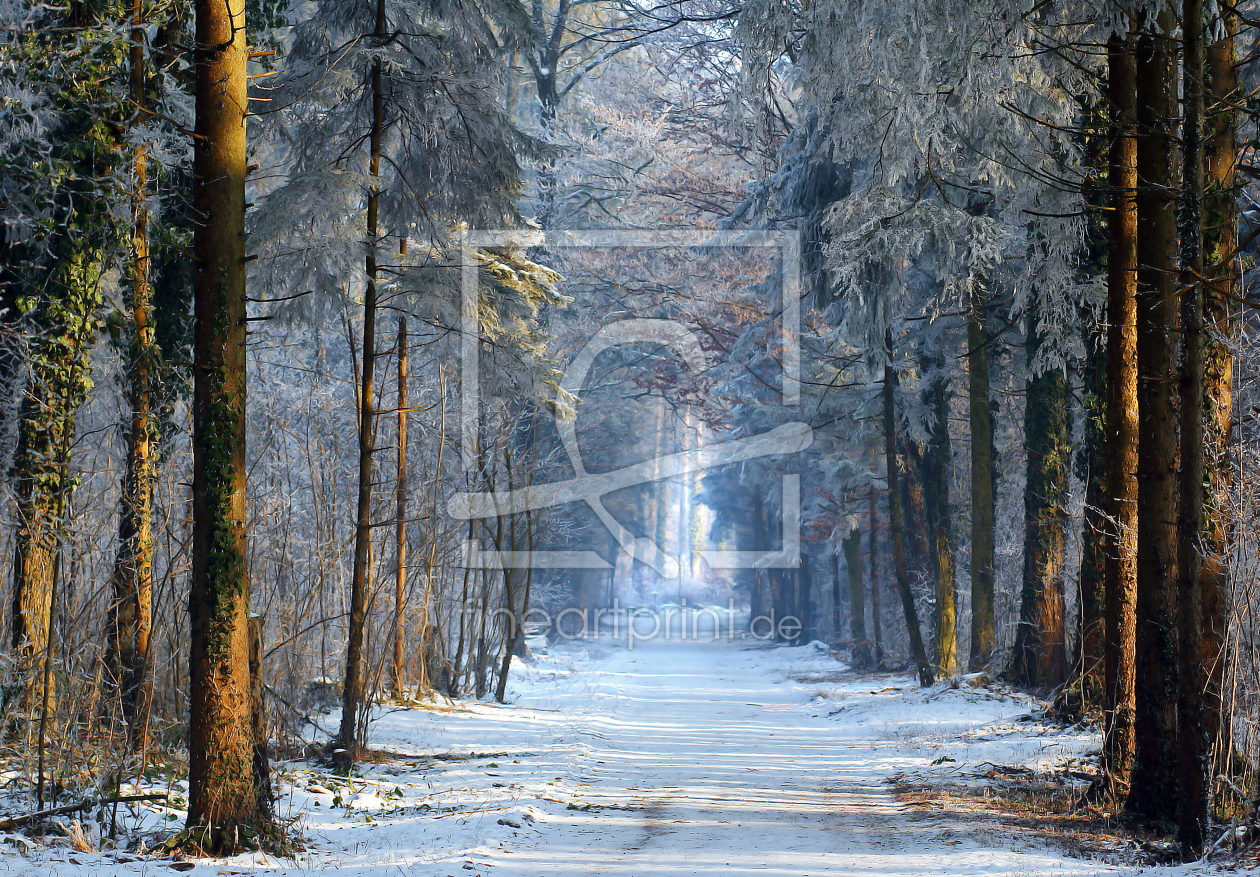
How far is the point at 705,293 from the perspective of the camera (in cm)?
2881

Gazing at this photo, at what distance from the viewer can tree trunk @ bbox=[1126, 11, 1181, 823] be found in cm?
622

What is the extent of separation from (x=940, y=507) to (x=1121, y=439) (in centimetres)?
1115

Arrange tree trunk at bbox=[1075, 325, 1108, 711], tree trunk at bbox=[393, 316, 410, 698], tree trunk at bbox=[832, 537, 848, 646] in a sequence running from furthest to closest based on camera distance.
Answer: tree trunk at bbox=[832, 537, 848, 646] < tree trunk at bbox=[393, 316, 410, 698] < tree trunk at bbox=[1075, 325, 1108, 711]

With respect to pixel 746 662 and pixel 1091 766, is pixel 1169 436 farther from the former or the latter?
pixel 746 662

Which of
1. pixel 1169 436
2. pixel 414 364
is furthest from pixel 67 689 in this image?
pixel 414 364

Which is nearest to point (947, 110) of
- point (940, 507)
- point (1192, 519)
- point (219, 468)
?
point (1192, 519)

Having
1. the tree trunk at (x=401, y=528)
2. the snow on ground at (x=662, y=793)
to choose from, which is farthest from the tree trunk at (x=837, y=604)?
the tree trunk at (x=401, y=528)

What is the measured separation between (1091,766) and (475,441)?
10.0 metres

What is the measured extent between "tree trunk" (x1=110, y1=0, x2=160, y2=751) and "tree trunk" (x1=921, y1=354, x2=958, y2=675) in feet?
43.6

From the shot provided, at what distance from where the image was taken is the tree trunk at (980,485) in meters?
15.4

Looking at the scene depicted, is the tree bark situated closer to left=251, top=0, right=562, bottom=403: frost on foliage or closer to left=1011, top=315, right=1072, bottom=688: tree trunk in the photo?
left=251, top=0, right=562, bottom=403: frost on foliage

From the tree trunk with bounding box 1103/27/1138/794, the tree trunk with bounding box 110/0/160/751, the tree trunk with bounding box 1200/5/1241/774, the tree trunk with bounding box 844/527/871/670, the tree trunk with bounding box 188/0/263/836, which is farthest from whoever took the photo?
the tree trunk with bounding box 844/527/871/670

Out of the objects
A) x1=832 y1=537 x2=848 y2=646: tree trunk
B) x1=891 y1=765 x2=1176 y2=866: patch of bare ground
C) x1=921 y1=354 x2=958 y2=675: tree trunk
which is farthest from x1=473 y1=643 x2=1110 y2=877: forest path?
x1=832 y1=537 x2=848 y2=646: tree trunk

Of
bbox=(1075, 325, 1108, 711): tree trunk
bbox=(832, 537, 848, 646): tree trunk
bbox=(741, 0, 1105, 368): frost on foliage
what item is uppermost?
bbox=(741, 0, 1105, 368): frost on foliage
